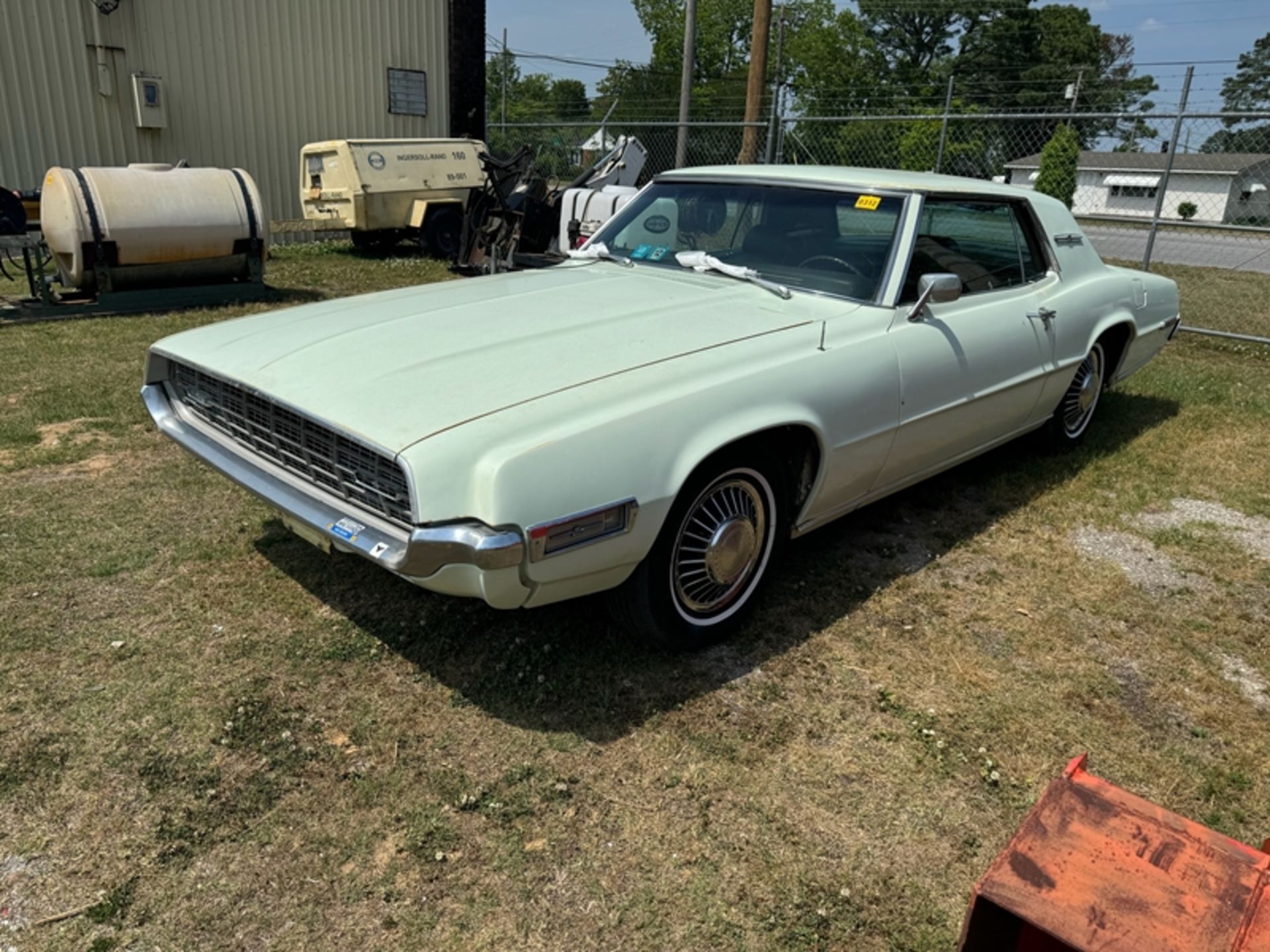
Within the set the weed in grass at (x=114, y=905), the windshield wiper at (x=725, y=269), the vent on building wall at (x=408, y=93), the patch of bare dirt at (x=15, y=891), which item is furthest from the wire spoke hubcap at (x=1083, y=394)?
the vent on building wall at (x=408, y=93)

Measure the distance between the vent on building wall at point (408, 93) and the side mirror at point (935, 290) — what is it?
13.0 m

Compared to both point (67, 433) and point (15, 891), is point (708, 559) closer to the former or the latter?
point (15, 891)

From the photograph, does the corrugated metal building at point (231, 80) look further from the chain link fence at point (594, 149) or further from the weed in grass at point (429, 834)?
the weed in grass at point (429, 834)

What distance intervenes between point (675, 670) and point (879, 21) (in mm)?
67849

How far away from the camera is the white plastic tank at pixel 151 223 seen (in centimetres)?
802

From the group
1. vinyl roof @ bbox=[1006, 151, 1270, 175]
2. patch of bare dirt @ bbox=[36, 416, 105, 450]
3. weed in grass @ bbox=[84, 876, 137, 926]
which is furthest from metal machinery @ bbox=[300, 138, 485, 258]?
vinyl roof @ bbox=[1006, 151, 1270, 175]

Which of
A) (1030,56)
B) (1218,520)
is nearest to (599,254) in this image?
(1218,520)

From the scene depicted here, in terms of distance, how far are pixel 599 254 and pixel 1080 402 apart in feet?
9.52

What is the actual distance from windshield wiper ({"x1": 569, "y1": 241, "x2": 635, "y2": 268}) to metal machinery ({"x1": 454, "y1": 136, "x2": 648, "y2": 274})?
19.7ft

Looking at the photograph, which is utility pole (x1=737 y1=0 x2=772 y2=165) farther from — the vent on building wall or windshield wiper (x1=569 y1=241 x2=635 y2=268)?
windshield wiper (x1=569 y1=241 x2=635 y2=268)

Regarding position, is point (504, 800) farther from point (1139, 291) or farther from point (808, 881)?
point (1139, 291)

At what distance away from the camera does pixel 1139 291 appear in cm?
523

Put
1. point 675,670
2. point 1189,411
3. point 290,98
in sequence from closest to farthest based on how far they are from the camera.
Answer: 1. point 675,670
2. point 1189,411
3. point 290,98

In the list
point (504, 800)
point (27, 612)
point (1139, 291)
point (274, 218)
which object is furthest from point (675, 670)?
point (274, 218)
